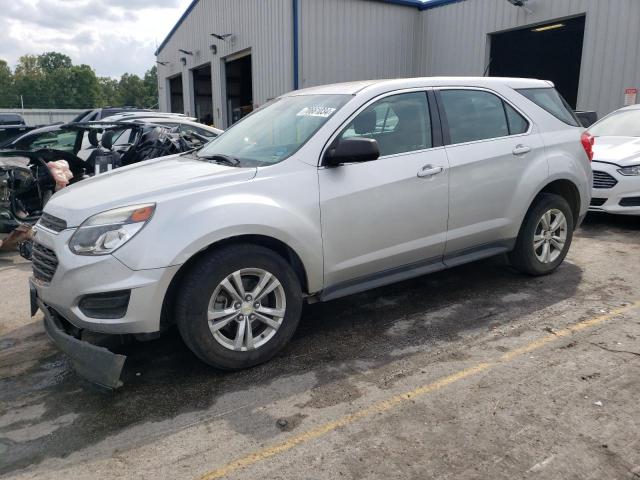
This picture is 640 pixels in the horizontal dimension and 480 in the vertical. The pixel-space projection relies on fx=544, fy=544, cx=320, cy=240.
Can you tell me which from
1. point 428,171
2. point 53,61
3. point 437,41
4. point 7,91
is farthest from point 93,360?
point 53,61

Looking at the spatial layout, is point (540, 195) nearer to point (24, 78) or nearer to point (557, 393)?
point (557, 393)

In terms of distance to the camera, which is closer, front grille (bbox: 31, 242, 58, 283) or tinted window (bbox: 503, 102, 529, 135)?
front grille (bbox: 31, 242, 58, 283)

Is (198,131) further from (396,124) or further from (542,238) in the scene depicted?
(542,238)

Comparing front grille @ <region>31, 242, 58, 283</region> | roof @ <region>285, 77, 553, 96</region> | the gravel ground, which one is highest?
roof @ <region>285, 77, 553, 96</region>

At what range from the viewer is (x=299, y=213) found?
3.53 metres

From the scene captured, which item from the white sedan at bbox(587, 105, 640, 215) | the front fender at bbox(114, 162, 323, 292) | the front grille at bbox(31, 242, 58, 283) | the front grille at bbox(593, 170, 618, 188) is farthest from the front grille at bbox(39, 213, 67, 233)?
the front grille at bbox(593, 170, 618, 188)

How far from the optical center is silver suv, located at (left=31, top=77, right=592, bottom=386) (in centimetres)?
313

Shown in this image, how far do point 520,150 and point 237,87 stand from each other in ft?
65.0

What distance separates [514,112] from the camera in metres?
4.75

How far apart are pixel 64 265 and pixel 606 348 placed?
3.53 m

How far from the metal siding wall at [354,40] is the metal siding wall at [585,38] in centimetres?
77

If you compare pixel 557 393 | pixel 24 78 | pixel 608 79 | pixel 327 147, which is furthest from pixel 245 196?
pixel 24 78

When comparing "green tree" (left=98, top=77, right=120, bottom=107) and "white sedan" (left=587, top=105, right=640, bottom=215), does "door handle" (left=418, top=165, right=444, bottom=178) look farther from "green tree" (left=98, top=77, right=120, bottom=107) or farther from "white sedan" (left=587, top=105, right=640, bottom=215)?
"green tree" (left=98, top=77, right=120, bottom=107)

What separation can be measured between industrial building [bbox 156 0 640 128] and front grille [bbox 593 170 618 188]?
222 inches
